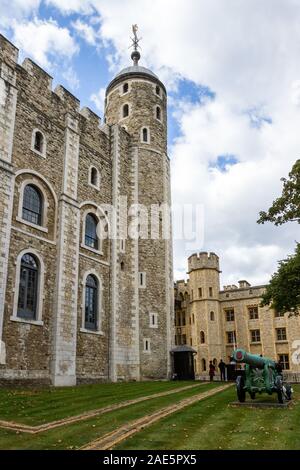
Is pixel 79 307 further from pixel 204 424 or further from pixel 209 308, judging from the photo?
pixel 209 308

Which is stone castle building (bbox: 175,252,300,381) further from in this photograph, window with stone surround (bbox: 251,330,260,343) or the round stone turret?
the round stone turret

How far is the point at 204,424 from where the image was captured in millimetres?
8117

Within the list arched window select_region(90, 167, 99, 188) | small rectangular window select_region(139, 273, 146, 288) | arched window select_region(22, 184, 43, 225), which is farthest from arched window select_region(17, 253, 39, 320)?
small rectangular window select_region(139, 273, 146, 288)

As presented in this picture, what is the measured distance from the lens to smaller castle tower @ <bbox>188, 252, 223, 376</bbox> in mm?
43250

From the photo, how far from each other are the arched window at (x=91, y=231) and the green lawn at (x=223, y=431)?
13637 millimetres

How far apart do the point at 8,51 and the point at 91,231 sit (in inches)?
386

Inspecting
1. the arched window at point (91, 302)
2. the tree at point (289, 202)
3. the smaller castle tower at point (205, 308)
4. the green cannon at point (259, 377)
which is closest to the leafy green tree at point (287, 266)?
the tree at point (289, 202)

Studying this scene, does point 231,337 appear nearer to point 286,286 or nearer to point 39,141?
point 286,286

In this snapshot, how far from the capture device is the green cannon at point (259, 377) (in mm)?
10602

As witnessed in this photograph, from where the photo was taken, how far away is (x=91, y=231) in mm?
22859

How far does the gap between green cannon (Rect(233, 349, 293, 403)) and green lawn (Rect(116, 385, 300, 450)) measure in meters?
0.62

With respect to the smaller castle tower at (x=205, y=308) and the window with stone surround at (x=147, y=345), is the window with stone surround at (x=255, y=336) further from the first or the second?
the window with stone surround at (x=147, y=345)
